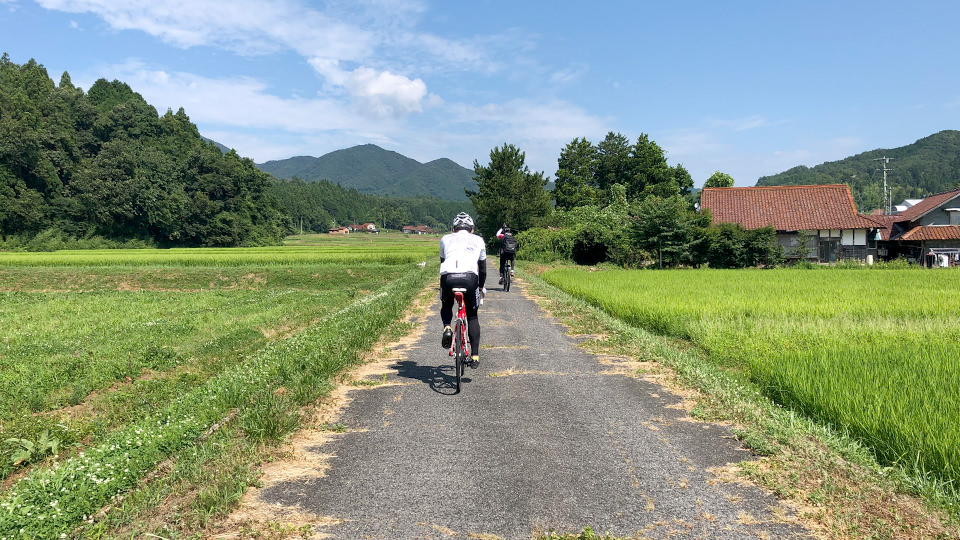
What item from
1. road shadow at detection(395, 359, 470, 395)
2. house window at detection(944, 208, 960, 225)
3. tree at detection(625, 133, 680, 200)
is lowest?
road shadow at detection(395, 359, 470, 395)

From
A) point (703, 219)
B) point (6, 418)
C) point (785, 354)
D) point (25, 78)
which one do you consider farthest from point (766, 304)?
point (25, 78)

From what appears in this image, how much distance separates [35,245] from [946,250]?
8290 cm

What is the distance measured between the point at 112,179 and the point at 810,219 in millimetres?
77922

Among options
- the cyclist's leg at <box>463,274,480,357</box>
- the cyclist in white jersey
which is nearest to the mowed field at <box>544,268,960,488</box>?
the cyclist's leg at <box>463,274,480,357</box>

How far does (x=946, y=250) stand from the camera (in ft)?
127

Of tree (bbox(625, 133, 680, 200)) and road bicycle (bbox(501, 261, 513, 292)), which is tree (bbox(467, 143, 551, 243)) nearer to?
tree (bbox(625, 133, 680, 200))

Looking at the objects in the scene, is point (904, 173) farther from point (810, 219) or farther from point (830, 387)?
point (830, 387)

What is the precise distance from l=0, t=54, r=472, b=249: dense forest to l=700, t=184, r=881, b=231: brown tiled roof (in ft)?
204

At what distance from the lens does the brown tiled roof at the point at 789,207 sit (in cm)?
3828

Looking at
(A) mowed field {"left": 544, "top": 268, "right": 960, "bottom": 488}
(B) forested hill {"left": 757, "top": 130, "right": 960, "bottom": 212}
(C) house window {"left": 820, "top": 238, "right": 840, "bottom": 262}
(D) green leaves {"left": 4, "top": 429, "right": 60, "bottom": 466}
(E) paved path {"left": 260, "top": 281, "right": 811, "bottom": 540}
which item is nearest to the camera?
(E) paved path {"left": 260, "top": 281, "right": 811, "bottom": 540}

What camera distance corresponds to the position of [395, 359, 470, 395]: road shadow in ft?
21.9

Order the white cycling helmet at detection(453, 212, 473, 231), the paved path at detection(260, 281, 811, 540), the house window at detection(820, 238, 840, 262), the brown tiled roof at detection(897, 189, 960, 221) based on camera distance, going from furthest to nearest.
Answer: the brown tiled roof at detection(897, 189, 960, 221) < the house window at detection(820, 238, 840, 262) < the white cycling helmet at detection(453, 212, 473, 231) < the paved path at detection(260, 281, 811, 540)

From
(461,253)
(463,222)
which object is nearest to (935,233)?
(463,222)

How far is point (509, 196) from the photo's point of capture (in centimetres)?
5400
